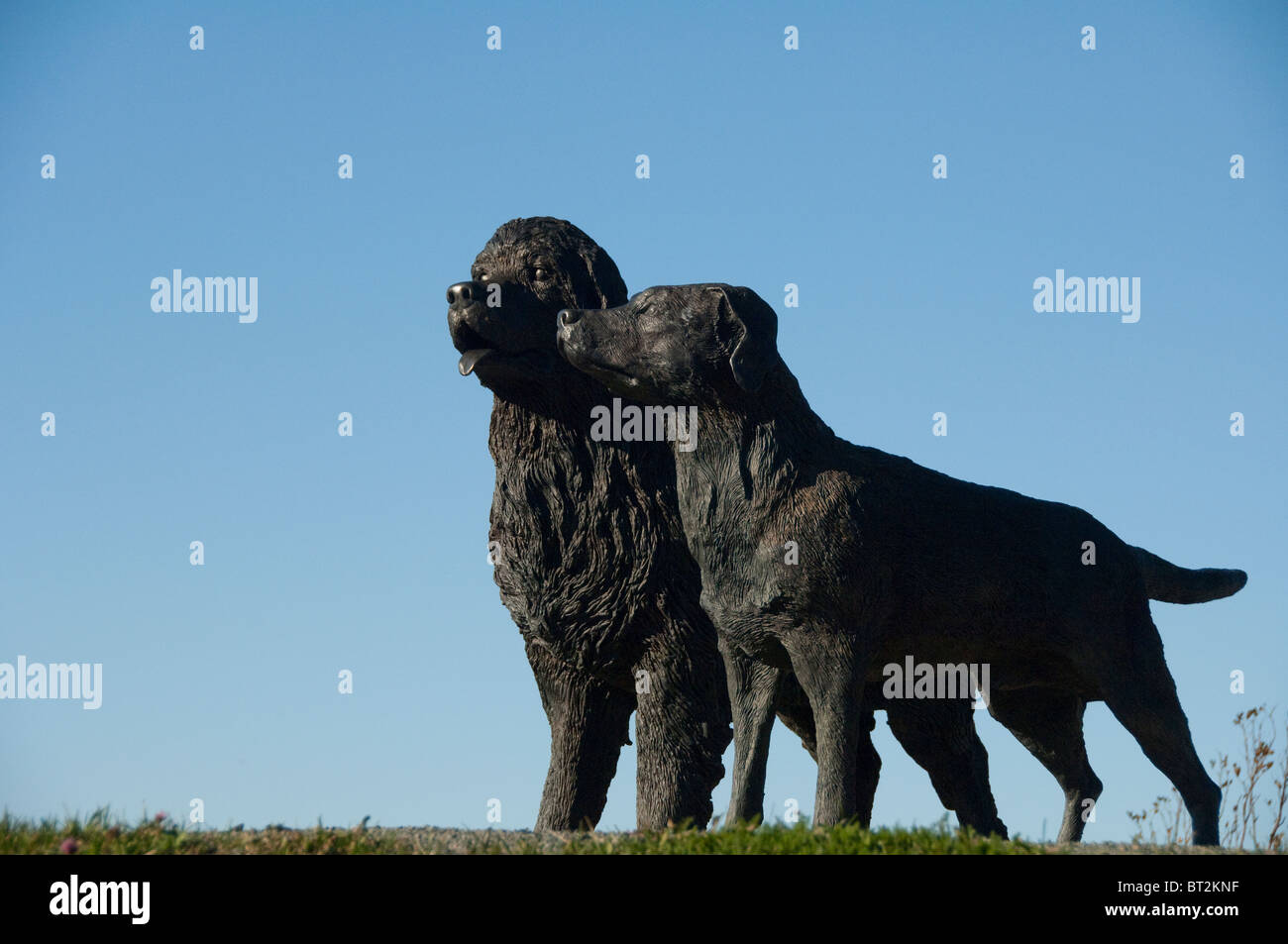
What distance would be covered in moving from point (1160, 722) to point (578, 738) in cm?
313

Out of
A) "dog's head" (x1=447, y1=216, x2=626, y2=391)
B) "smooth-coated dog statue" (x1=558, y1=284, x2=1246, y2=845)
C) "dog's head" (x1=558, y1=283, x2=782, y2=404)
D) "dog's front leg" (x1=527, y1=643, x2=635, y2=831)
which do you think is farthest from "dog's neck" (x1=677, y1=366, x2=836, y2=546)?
"dog's front leg" (x1=527, y1=643, x2=635, y2=831)

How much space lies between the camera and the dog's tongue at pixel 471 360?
8.80 m

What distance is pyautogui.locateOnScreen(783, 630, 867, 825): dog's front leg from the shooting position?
23.4 feet

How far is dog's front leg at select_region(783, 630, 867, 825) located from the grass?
43 centimetres

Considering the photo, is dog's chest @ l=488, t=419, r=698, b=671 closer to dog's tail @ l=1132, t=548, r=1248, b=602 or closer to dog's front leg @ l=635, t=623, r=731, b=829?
dog's front leg @ l=635, t=623, r=731, b=829

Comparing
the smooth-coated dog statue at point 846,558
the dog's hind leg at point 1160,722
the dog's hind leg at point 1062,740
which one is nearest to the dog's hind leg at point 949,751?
the dog's hind leg at point 1062,740

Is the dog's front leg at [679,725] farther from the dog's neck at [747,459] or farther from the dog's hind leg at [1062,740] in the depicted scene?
the dog's hind leg at [1062,740]

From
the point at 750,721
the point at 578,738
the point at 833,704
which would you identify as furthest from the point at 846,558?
the point at 578,738
